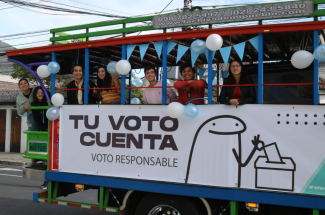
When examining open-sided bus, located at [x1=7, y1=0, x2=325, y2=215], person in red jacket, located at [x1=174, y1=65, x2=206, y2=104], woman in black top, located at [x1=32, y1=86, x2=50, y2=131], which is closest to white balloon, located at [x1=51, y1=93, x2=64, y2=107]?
open-sided bus, located at [x1=7, y1=0, x2=325, y2=215]

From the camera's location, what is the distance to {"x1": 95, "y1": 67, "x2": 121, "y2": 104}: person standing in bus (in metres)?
5.18

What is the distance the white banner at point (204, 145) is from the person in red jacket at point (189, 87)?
36 cm

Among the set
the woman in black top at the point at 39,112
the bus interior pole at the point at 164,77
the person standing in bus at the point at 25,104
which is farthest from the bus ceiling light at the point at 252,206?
the person standing in bus at the point at 25,104

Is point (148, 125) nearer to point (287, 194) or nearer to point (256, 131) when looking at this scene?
point (256, 131)

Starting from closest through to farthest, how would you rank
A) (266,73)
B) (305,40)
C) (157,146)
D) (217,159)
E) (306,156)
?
(306,156)
(217,159)
(157,146)
(305,40)
(266,73)

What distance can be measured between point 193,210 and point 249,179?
823mm

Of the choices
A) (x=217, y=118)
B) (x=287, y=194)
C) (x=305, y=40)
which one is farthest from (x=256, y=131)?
(x=305, y=40)

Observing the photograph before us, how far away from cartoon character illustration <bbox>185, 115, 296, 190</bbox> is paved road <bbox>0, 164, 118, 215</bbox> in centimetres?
325

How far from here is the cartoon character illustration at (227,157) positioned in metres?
3.68

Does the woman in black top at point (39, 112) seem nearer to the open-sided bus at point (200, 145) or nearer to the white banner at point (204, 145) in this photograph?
the open-sided bus at point (200, 145)

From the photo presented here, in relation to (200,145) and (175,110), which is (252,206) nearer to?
(200,145)

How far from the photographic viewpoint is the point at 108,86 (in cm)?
544

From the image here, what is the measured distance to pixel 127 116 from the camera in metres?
4.50

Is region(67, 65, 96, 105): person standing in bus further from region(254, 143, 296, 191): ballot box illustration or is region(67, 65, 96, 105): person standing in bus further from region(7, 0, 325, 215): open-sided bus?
region(254, 143, 296, 191): ballot box illustration
